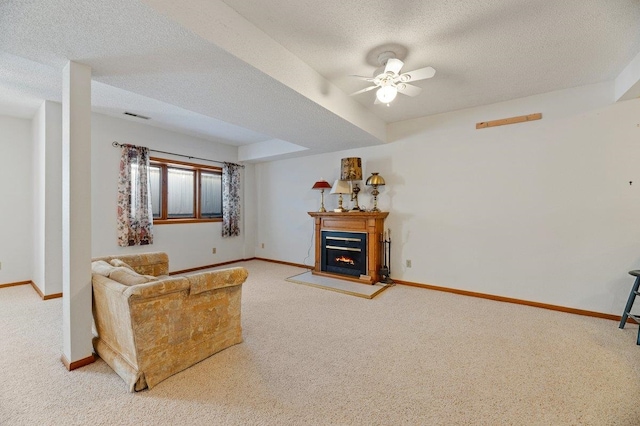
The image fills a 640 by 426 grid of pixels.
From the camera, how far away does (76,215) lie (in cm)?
196

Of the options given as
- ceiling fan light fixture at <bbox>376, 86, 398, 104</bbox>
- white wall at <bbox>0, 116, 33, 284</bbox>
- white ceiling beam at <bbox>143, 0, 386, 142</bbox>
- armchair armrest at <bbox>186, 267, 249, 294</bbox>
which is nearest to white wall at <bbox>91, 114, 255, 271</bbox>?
white wall at <bbox>0, 116, 33, 284</bbox>

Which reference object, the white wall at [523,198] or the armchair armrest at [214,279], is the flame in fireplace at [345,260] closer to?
the white wall at [523,198]

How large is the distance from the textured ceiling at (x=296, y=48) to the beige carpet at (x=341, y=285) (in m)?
2.26

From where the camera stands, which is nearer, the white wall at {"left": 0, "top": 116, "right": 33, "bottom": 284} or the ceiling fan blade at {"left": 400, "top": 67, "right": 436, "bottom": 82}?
the ceiling fan blade at {"left": 400, "top": 67, "right": 436, "bottom": 82}

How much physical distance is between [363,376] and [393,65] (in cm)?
246

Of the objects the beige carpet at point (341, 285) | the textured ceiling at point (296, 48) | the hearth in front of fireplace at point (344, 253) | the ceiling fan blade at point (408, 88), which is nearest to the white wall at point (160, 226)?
the textured ceiling at point (296, 48)

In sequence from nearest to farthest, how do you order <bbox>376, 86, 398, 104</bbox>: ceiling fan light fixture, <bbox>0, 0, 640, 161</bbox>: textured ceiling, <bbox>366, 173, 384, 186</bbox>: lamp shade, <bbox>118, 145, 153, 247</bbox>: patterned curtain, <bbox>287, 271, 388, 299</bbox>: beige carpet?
<bbox>0, 0, 640, 161</bbox>: textured ceiling → <bbox>376, 86, 398, 104</bbox>: ceiling fan light fixture → <bbox>287, 271, 388, 299</bbox>: beige carpet → <bbox>118, 145, 153, 247</bbox>: patterned curtain → <bbox>366, 173, 384, 186</bbox>: lamp shade

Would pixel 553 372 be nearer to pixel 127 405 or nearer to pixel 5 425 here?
pixel 127 405

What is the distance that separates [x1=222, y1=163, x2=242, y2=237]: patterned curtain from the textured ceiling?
2.33m

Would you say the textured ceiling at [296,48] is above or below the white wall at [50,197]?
above

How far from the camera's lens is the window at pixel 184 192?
15.3 feet

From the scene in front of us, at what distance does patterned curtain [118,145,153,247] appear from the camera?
4059mm

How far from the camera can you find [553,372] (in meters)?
1.96

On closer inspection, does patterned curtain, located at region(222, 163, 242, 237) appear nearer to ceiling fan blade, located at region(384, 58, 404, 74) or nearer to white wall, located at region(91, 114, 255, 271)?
white wall, located at region(91, 114, 255, 271)
